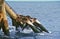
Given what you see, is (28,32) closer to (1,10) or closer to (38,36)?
(38,36)

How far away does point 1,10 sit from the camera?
32.5 m

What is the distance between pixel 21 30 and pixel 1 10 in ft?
21.6

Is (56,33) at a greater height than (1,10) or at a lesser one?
lesser

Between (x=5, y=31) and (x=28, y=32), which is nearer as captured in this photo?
(x=5, y=31)

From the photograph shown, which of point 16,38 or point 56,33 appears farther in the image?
point 56,33

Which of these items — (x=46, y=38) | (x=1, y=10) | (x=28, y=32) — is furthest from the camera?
(x=28, y=32)

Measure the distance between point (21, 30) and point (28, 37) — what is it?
3181mm

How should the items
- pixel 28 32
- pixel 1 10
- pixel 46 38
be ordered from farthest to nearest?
1. pixel 28 32
2. pixel 46 38
3. pixel 1 10

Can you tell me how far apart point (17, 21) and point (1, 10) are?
456 cm

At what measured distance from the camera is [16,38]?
1339 inches

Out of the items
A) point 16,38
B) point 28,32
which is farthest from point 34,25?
point 16,38

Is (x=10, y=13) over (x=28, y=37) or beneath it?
over

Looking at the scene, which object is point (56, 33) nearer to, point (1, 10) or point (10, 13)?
point (10, 13)

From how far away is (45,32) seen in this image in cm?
3844
